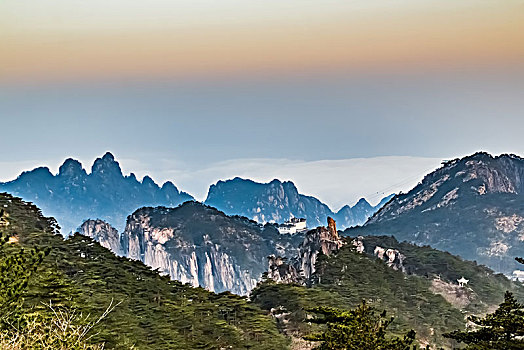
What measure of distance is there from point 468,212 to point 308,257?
87.7 metres

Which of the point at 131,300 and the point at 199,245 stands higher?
the point at 199,245

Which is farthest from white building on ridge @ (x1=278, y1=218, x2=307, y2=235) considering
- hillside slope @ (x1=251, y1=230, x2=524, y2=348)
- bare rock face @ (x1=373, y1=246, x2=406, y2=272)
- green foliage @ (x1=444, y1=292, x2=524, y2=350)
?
green foliage @ (x1=444, y1=292, x2=524, y2=350)

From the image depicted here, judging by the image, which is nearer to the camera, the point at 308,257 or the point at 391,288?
the point at 391,288

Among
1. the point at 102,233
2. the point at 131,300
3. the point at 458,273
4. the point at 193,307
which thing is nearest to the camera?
the point at 131,300

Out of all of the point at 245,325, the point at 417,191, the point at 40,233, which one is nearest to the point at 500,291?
the point at 245,325

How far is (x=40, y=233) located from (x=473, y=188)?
140 meters

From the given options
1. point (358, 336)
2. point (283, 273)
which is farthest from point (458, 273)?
point (358, 336)

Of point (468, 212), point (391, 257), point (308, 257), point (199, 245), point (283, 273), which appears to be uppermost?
point (199, 245)

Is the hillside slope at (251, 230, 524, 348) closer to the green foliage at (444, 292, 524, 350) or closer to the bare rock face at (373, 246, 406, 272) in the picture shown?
the bare rock face at (373, 246, 406, 272)

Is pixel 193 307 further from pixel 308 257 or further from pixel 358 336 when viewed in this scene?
pixel 308 257

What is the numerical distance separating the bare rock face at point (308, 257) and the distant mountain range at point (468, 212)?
2702 inches

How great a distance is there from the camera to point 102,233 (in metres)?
174

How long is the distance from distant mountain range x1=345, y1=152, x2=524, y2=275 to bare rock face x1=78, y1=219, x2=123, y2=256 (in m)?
54.2

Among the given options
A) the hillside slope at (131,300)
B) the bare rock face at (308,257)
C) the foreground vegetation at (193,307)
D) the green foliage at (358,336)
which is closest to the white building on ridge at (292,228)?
the bare rock face at (308,257)
